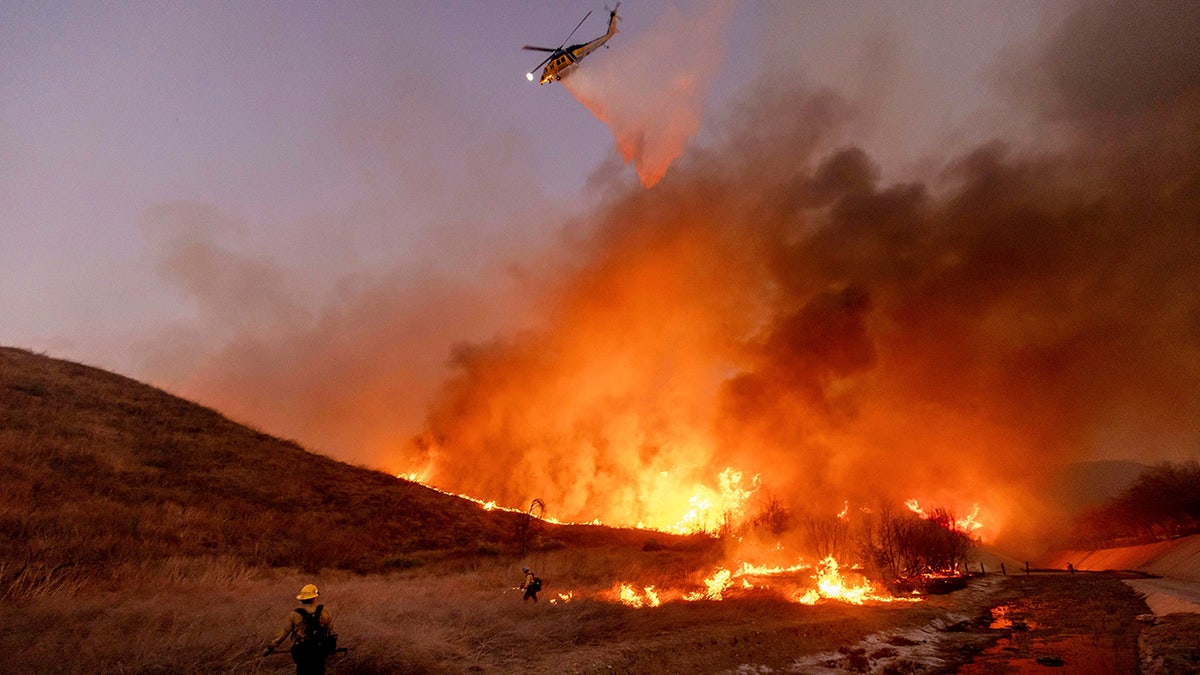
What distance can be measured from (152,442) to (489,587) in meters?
25.5

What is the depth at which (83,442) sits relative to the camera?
3023cm

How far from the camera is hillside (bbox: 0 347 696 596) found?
21656 millimetres

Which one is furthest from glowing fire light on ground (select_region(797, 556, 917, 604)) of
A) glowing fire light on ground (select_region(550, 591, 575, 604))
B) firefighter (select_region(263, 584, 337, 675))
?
firefighter (select_region(263, 584, 337, 675))

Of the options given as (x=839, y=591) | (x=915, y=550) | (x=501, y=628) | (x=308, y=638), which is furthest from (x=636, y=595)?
(x=915, y=550)

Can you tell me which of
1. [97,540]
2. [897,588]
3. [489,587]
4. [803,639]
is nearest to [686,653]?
[803,639]

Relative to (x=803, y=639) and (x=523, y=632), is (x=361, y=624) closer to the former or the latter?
(x=523, y=632)

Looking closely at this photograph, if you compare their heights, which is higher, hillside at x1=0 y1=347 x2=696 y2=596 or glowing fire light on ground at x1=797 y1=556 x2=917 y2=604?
hillside at x1=0 y1=347 x2=696 y2=596

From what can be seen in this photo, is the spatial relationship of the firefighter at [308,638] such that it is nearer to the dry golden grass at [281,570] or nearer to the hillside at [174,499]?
the dry golden grass at [281,570]

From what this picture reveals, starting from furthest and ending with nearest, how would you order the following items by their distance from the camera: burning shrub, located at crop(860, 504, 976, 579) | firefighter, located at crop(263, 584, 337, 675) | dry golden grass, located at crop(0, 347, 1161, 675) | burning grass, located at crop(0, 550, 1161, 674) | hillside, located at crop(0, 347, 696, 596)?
burning shrub, located at crop(860, 504, 976, 579), hillside, located at crop(0, 347, 696, 596), dry golden grass, located at crop(0, 347, 1161, 675), burning grass, located at crop(0, 550, 1161, 674), firefighter, located at crop(263, 584, 337, 675)

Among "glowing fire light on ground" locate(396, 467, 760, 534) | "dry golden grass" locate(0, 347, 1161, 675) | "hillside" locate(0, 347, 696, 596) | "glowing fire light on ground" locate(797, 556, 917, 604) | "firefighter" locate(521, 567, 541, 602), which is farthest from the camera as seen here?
"glowing fire light on ground" locate(396, 467, 760, 534)

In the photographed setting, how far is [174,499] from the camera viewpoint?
2892 cm

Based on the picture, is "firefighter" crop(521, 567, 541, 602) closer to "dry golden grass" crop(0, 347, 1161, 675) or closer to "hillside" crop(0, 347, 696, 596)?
"dry golden grass" crop(0, 347, 1161, 675)

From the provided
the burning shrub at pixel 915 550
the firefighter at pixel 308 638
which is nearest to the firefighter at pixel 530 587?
the firefighter at pixel 308 638

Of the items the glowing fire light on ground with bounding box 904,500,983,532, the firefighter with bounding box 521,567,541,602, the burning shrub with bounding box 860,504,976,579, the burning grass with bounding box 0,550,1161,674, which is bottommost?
the burning grass with bounding box 0,550,1161,674
